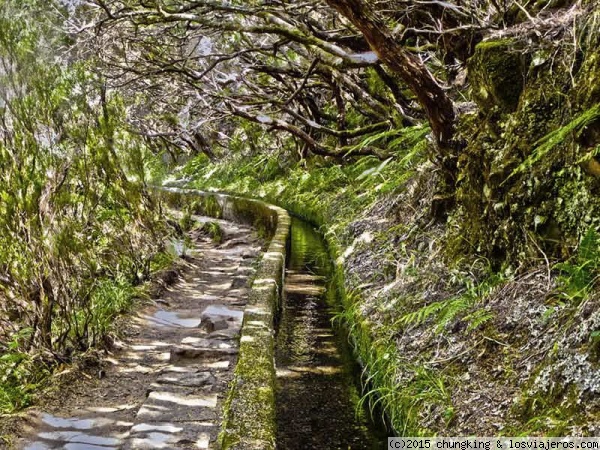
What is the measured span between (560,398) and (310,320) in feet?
14.1

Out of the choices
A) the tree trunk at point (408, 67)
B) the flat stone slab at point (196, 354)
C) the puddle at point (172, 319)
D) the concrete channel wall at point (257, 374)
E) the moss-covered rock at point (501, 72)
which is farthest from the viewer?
the puddle at point (172, 319)

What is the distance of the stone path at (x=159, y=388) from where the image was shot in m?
3.90

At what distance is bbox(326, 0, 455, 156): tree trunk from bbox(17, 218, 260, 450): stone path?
3.08 m

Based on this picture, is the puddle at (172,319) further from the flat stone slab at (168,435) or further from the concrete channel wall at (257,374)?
the flat stone slab at (168,435)

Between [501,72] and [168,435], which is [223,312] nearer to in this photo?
[168,435]

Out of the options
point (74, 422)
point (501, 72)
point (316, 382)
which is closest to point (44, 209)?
point (74, 422)

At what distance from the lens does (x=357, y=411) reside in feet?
14.1

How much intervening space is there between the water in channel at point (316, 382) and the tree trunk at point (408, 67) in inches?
92.9

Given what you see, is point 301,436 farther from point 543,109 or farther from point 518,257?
point 543,109

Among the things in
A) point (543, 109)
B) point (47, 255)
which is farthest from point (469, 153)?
point (47, 255)

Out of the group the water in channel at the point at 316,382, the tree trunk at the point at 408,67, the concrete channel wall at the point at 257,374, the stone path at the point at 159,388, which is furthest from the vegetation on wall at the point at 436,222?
the concrete channel wall at the point at 257,374

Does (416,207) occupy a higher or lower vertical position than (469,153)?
lower

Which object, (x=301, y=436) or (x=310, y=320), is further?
(x=310, y=320)

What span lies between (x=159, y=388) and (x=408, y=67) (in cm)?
362
